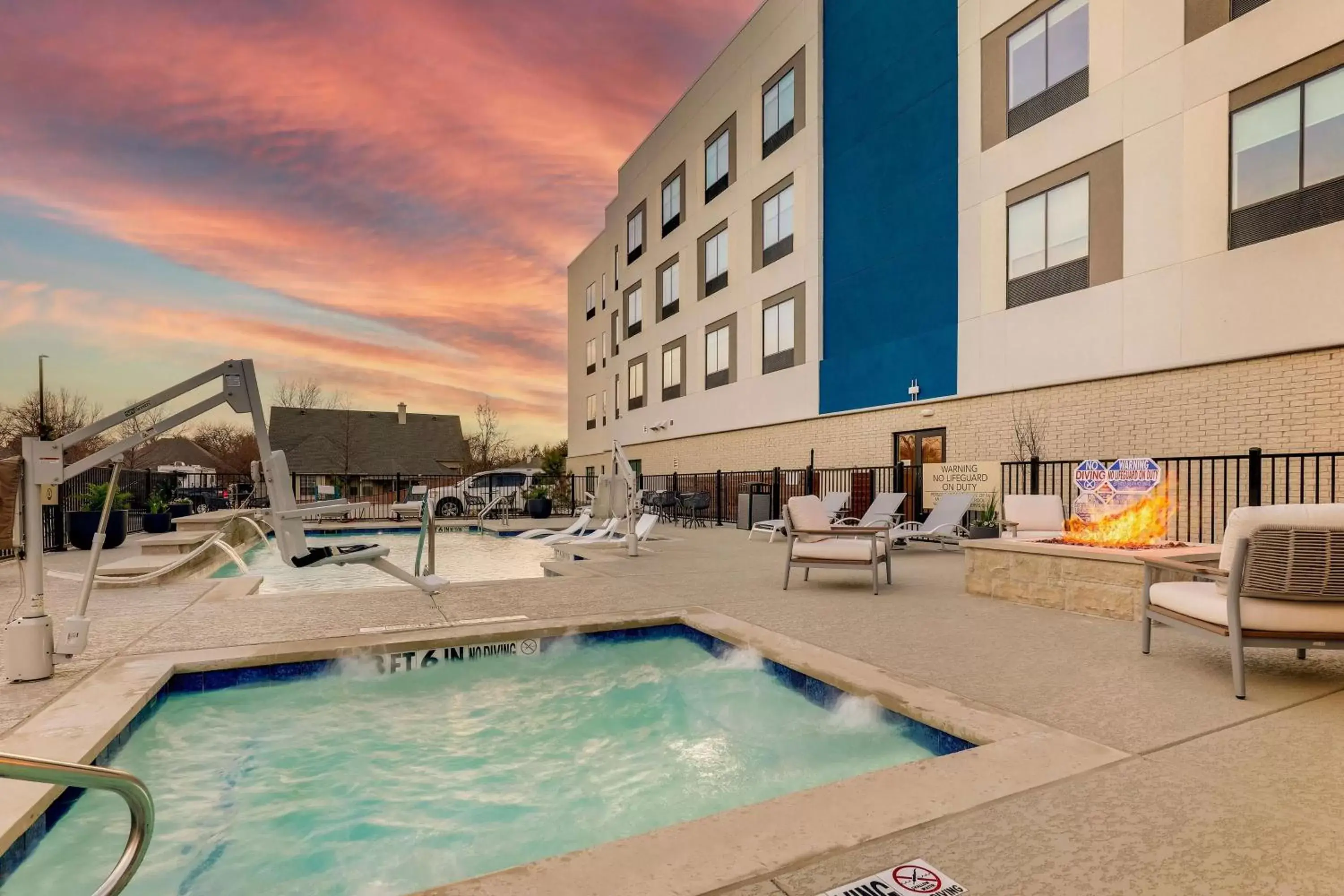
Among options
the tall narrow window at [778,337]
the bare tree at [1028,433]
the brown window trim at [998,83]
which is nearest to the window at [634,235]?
the tall narrow window at [778,337]

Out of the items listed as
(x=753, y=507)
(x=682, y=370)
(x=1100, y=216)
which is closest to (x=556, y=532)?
(x=753, y=507)

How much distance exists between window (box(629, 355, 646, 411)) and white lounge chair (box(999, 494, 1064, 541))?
2018cm

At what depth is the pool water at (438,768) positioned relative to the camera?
2787 mm

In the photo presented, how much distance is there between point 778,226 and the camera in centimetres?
1927

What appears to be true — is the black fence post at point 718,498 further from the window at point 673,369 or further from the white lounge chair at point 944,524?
the white lounge chair at point 944,524

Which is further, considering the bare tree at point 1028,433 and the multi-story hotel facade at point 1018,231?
the bare tree at point 1028,433

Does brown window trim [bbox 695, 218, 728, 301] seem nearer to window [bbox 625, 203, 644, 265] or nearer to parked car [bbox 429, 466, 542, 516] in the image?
window [bbox 625, 203, 644, 265]

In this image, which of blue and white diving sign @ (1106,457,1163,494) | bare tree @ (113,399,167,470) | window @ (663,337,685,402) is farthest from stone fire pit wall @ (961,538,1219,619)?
bare tree @ (113,399,167,470)

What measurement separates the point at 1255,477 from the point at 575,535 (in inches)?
442

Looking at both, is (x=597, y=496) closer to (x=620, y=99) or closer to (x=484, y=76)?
(x=484, y=76)

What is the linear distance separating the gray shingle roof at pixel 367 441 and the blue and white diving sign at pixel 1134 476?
122 feet

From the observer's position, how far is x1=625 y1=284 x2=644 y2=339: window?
28688 millimetres

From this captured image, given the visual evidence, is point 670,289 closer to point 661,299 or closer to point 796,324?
point 661,299

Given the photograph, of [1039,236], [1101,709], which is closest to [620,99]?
[1039,236]
